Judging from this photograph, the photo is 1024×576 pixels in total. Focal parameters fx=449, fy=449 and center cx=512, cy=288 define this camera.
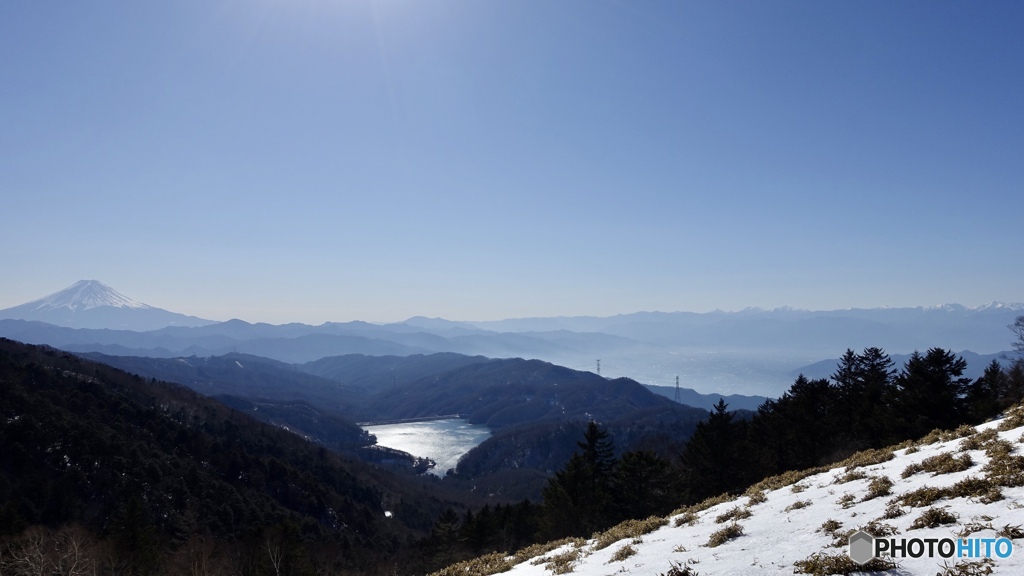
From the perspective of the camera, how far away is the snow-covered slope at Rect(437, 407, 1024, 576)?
667 centimetres

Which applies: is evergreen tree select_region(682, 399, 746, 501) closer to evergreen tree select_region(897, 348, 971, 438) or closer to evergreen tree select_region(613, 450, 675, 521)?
evergreen tree select_region(613, 450, 675, 521)

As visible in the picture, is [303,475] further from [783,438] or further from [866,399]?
[866,399]

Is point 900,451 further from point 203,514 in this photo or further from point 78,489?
point 78,489

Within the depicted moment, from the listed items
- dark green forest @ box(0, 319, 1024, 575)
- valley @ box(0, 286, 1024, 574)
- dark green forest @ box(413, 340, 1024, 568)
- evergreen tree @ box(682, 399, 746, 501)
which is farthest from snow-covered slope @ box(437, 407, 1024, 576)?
evergreen tree @ box(682, 399, 746, 501)

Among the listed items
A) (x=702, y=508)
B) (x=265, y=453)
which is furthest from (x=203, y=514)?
(x=702, y=508)

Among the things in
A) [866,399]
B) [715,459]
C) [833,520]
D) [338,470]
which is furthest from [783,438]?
[338,470]

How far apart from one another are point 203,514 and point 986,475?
375ft

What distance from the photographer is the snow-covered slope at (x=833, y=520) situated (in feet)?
21.9

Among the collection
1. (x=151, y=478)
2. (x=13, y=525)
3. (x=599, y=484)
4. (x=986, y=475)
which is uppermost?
(x=986, y=475)

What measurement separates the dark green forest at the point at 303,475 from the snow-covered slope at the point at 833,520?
20452 millimetres

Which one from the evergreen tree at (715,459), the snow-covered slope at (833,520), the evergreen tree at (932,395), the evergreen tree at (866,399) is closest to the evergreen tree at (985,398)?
the evergreen tree at (932,395)

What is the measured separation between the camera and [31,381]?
111812mm

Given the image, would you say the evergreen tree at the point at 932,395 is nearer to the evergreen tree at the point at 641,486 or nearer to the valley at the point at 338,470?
the valley at the point at 338,470

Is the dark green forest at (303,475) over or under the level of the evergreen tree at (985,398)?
under
